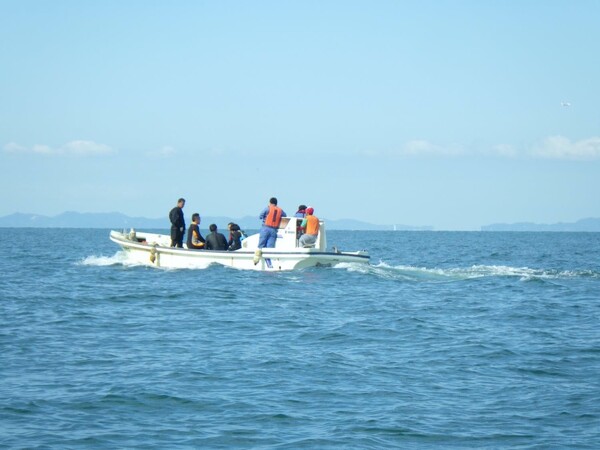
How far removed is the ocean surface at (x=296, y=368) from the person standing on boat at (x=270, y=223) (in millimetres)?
3280

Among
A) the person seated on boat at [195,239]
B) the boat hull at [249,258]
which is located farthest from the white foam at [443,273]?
the person seated on boat at [195,239]

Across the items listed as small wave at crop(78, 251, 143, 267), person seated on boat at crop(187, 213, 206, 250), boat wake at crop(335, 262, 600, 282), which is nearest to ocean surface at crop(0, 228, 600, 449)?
boat wake at crop(335, 262, 600, 282)

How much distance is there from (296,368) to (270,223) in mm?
13350

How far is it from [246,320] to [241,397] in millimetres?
6162

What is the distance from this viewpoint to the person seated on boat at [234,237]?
1057 inches

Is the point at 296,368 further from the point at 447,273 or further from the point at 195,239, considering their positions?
the point at 447,273

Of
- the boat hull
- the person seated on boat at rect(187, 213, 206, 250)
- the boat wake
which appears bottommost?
the boat wake

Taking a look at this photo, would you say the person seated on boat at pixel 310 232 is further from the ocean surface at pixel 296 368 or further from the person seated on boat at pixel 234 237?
the ocean surface at pixel 296 368

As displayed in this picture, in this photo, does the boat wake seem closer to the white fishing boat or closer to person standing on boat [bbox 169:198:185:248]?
the white fishing boat

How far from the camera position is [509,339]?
1553 centimetres

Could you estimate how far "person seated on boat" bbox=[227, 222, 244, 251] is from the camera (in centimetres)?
2684

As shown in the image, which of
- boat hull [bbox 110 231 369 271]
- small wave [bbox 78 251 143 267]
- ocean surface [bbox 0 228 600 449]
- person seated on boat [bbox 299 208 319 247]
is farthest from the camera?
small wave [bbox 78 251 143 267]

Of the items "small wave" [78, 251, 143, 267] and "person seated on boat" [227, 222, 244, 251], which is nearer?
"person seated on boat" [227, 222, 244, 251]

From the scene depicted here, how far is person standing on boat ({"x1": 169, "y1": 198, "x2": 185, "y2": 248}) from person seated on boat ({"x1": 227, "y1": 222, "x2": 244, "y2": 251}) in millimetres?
1415
